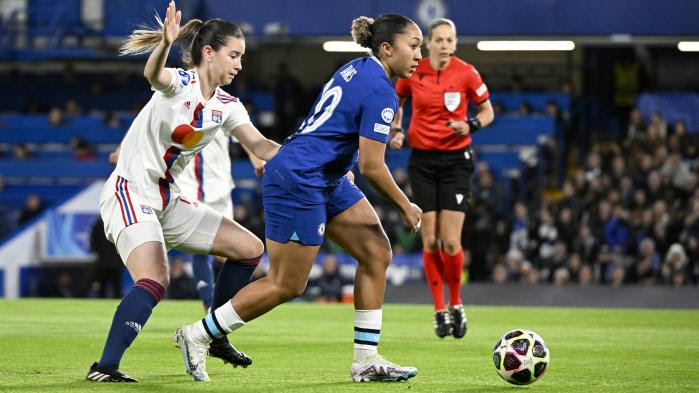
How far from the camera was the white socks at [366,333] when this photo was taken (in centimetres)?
688

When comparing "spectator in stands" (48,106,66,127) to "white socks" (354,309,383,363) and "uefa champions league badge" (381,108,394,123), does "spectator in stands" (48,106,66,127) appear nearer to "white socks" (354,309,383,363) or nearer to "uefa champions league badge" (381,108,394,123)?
"white socks" (354,309,383,363)

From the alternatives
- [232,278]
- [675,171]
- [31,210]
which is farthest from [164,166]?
[31,210]

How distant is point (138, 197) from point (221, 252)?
784 mm

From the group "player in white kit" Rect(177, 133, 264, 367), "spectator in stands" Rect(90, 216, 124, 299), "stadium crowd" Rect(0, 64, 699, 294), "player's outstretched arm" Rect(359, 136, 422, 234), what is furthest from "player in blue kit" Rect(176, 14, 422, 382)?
"spectator in stands" Rect(90, 216, 124, 299)

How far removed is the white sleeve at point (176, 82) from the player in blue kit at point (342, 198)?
67 cm

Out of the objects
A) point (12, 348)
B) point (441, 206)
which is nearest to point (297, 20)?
point (441, 206)

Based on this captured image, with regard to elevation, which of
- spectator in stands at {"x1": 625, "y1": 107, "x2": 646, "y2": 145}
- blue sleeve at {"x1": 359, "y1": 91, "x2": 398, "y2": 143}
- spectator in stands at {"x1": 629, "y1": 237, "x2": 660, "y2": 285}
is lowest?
spectator in stands at {"x1": 629, "y1": 237, "x2": 660, "y2": 285}

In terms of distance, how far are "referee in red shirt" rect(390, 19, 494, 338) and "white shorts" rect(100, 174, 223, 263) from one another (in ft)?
12.6

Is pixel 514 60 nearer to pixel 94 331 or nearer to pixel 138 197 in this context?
pixel 94 331

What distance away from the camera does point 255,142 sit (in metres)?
7.38

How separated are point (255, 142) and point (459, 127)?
3451 mm

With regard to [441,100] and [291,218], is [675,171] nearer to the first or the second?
[441,100]

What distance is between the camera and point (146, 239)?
6715 mm

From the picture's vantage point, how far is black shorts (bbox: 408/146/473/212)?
10945 millimetres
